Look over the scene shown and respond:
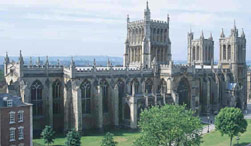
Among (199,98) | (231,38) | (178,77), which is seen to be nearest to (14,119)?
(178,77)

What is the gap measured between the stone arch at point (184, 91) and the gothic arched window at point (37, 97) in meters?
36.8

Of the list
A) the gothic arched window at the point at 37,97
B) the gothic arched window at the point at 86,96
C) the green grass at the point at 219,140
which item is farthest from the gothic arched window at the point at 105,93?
the green grass at the point at 219,140

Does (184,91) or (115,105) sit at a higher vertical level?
(184,91)

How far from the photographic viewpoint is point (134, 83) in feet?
251

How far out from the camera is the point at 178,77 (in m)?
80.8

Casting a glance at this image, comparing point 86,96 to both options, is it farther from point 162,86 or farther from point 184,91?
point 184,91

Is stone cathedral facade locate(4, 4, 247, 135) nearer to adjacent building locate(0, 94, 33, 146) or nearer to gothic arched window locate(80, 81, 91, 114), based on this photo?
gothic arched window locate(80, 81, 91, 114)

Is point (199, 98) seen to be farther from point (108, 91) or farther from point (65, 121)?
point (65, 121)

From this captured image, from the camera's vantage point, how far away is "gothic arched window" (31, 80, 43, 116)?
6320cm

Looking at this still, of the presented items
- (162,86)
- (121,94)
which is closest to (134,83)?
(121,94)

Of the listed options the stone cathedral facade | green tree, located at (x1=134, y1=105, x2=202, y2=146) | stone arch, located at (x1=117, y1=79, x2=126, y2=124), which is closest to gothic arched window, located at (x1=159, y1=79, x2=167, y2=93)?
the stone cathedral facade

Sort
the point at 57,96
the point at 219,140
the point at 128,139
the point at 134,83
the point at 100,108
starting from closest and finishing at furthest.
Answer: the point at 219,140 < the point at 128,139 < the point at 57,96 < the point at 100,108 < the point at 134,83

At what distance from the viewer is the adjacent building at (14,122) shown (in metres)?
49.6

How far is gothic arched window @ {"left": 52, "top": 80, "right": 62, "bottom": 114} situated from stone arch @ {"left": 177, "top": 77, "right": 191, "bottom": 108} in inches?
1276
